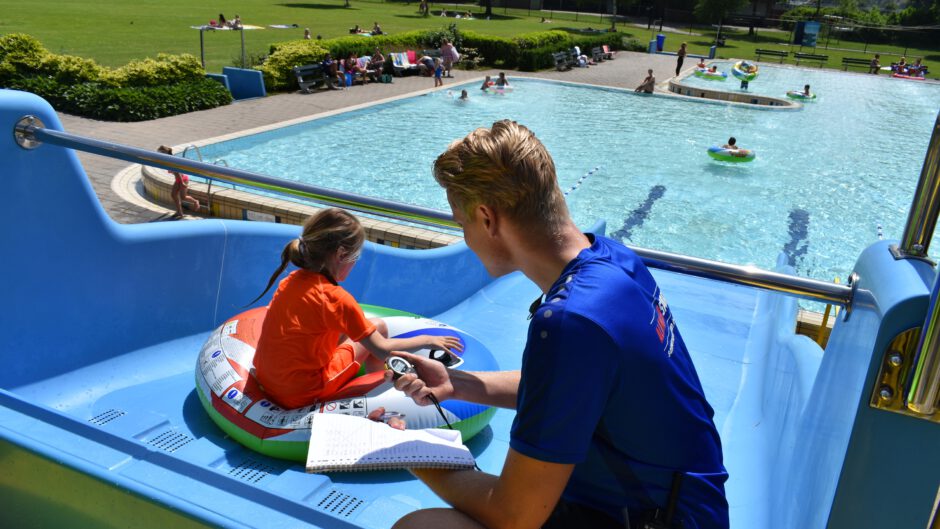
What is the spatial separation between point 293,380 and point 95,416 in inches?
39.1

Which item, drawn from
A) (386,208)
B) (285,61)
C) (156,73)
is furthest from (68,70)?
(386,208)

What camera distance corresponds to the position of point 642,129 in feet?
58.0

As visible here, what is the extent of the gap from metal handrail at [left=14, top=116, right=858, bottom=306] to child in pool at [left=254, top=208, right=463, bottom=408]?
20.4 inches

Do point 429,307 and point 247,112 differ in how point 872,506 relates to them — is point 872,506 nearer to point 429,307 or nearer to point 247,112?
point 429,307

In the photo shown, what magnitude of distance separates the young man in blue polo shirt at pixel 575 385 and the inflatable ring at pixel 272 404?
5.16ft

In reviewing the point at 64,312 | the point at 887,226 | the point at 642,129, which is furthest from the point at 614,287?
the point at 642,129

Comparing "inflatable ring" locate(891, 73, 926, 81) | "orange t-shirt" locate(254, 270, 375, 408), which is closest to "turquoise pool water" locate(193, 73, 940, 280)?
"orange t-shirt" locate(254, 270, 375, 408)

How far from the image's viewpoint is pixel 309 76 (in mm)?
19500

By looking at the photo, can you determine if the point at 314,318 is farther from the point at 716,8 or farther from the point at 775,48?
the point at 716,8

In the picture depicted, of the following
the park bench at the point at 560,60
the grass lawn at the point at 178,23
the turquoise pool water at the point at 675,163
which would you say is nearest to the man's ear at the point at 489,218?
the turquoise pool water at the point at 675,163

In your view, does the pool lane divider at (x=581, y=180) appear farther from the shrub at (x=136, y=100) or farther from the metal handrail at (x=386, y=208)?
the metal handrail at (x=386, y=208)

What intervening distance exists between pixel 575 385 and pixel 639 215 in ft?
34.9

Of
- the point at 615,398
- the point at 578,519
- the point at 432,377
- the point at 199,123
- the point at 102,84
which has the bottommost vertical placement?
the point at 199,123

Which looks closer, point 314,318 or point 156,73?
point 314,318
